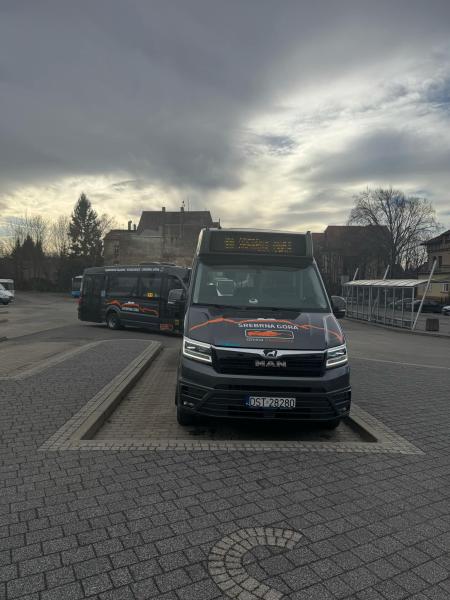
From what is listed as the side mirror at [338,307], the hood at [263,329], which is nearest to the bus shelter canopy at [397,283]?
the side mirror at [338,307]

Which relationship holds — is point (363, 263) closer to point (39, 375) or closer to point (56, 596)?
point (39, 375)

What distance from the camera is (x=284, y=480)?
13.5 feet

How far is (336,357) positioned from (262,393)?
3.03ft

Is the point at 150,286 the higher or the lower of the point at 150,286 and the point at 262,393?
the higher

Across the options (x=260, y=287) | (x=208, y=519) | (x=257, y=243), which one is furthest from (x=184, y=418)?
(x=257, y=243)

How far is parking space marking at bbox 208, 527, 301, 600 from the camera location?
8.53 feet

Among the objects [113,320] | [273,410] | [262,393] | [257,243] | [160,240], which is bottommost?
[113,320]

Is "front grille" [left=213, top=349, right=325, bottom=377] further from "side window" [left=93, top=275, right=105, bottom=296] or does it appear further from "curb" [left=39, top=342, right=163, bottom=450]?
"side window" [left=93, top=275, right=105, bottom=296]

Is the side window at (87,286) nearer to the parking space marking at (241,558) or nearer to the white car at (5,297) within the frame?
the parking space marking at (241,558)

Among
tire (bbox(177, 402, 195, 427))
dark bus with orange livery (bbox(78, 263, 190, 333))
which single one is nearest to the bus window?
dark bus with orange livery (bbox(78, 263, 190, 333))

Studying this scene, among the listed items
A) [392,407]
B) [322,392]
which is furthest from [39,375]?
[392,407]

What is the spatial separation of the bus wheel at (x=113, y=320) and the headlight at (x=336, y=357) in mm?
15897

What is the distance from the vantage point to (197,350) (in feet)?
16.5

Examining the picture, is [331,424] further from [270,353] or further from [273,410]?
[270,353]
